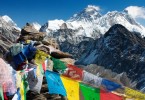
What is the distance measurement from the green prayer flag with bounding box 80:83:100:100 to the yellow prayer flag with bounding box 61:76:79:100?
298mm

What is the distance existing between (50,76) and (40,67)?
2.40ft

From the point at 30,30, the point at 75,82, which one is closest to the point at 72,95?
the point at 75,82

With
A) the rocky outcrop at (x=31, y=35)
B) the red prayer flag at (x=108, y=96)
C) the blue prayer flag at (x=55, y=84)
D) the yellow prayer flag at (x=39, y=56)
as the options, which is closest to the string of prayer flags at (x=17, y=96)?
the blue prayer flag at (x=55, y=84)

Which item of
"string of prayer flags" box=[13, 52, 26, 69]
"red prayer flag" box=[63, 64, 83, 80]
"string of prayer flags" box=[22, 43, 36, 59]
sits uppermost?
"string of prayer flags" box=[22, 43, 36, 59]

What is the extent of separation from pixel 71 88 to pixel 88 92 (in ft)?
3.11

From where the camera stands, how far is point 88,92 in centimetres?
2200

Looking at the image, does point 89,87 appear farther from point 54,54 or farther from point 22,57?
point 54,54

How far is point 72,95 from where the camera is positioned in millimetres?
21656

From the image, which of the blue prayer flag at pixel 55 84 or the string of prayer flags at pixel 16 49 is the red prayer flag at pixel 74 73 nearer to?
the blue prayer flag at pixel 55 84

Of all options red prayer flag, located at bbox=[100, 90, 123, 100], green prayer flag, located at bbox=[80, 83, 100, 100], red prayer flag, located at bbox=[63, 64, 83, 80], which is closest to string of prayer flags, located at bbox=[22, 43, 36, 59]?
A: red prayer flag, located at bbox=[63, 64, 83, 80]

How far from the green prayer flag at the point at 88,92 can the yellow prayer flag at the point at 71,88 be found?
30 centimetres

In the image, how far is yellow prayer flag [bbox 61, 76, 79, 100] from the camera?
21469 mm

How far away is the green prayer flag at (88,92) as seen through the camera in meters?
21.9

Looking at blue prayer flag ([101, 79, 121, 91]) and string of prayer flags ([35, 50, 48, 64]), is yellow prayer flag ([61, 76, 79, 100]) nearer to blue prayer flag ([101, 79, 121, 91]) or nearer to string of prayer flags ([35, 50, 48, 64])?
blue prayer flag ([101, 79, 121, 91])
